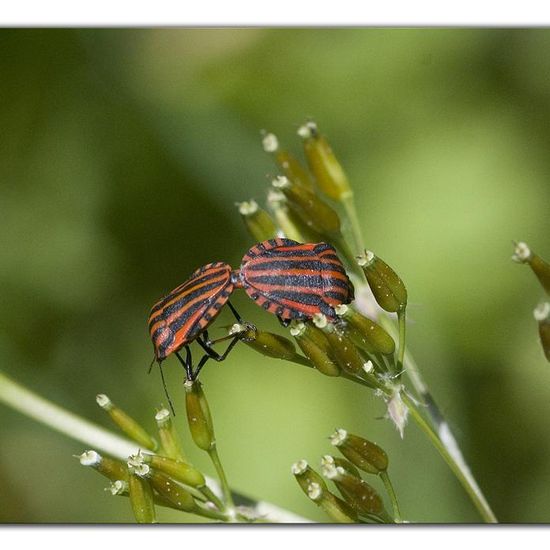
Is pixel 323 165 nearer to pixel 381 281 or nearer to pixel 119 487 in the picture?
pixel 381 281

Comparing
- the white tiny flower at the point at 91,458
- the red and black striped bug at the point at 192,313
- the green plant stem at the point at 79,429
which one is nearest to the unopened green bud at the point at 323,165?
the red and black striped bug at the point at 192,313

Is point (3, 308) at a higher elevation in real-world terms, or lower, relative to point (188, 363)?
higher

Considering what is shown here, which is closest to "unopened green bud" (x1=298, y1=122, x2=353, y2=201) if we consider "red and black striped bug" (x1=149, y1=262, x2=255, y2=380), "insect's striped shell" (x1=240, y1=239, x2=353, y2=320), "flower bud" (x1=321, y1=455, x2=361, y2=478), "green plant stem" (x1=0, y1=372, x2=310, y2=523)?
"insect's striped shell" (x1=240, y1=239, x2=353, y2=320)

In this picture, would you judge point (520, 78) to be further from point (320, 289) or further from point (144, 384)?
point (144, 384)

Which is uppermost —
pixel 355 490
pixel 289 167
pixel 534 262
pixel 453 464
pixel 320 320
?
pixel 289 167

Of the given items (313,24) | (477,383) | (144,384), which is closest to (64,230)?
(144,384)

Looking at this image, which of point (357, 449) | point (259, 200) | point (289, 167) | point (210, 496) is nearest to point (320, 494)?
point (357, 449)
